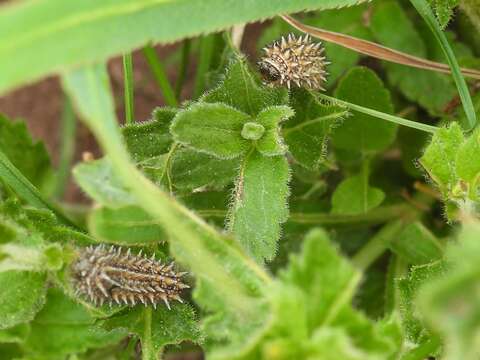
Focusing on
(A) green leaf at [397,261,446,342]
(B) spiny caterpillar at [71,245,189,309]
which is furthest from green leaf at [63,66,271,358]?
(A) green leaf at [397,261,446,342]

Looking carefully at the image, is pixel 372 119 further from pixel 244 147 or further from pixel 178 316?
pixel 178 316

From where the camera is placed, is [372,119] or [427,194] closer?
[372,119]

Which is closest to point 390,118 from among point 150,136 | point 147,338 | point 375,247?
point 150,136

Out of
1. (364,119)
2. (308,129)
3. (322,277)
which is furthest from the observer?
Answer: (364,119)

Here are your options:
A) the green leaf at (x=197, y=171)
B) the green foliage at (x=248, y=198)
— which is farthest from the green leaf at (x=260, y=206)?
the green leaf at (x=197, y=171)

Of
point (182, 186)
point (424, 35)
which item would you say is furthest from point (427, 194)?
point (182, 186)

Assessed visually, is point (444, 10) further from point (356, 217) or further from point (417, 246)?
point (356, 217)

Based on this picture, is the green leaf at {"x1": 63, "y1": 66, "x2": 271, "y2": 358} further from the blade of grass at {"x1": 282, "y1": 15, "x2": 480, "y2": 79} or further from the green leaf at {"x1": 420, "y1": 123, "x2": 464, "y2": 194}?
the blade of grass at {"x1": 282, "y1": 15, "x2": 480, "y2": 79}
